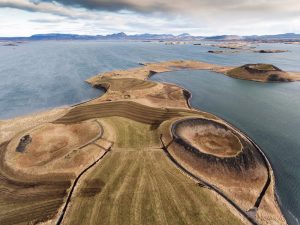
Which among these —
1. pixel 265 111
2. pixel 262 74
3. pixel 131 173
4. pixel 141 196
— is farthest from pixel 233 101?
pixel 141 196

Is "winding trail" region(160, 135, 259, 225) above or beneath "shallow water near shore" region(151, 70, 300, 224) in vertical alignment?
above

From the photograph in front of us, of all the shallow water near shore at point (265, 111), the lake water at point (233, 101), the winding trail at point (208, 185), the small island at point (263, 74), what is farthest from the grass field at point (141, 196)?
the small island at point (263, 74)

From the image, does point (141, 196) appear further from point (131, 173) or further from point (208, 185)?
point (208, 185)

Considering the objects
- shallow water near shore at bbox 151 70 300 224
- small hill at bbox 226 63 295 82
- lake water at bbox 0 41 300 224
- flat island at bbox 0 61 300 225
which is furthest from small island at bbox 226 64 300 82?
flat island at bbox 0 61 300 225

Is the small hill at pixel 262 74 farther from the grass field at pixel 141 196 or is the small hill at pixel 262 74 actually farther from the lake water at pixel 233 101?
the grass field at pixel 141 196

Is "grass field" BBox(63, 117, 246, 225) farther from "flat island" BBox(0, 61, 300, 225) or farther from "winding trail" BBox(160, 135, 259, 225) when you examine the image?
"winding trail" BBox(160, 135, 259, 225)

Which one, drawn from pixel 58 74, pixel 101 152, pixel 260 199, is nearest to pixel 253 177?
pixel 260 199
